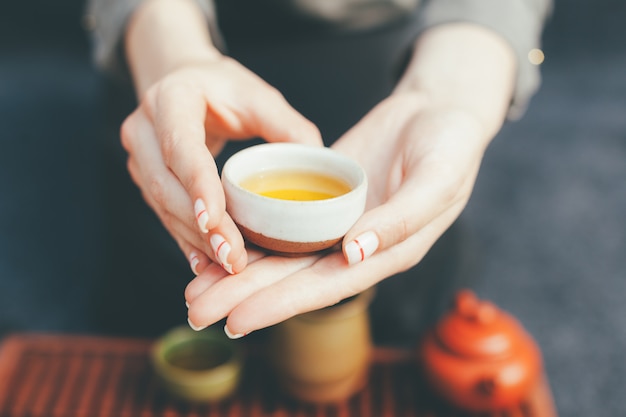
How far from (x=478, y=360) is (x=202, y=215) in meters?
0.85

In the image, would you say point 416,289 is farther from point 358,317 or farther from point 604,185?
point 604,185

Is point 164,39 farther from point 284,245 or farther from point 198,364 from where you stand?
point 198,364

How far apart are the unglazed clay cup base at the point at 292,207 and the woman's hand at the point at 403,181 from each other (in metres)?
0.03

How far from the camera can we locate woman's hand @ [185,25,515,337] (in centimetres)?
82

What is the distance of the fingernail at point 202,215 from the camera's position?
789 millimetres

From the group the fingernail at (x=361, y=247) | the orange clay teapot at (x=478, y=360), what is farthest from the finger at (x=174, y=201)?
the orange clay teapot at (x=478, y=360)

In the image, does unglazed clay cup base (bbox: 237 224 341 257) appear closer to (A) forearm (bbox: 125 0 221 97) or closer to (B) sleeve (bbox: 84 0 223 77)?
(A) forearm (bbox: 125 0 221 97)

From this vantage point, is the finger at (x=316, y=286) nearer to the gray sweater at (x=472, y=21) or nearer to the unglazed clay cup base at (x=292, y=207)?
the unglazed clay cup base at (x=292, y=207)

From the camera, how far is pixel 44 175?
114 inches

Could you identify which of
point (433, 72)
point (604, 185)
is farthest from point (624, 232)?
point (433, 72)

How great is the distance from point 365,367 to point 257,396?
0.83 feet

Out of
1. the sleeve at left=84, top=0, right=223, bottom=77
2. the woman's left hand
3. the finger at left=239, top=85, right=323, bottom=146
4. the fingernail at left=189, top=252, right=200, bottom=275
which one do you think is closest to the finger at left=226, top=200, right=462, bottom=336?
the woman's left hand

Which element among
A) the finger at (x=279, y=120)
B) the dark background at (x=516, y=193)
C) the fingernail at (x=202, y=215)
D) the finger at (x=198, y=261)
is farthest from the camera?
the dark background at (x=516, y=193)

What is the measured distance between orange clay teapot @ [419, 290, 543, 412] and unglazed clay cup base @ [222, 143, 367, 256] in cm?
63
